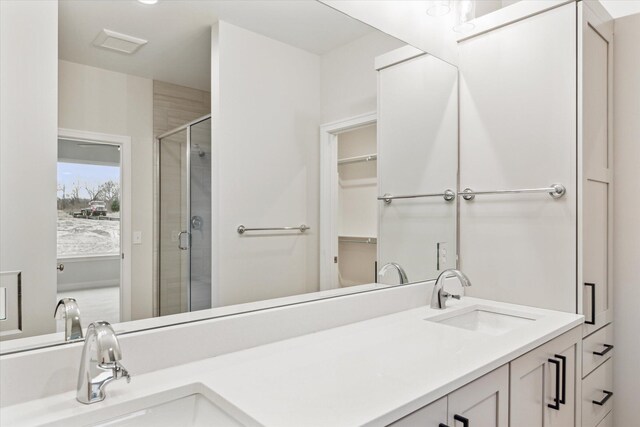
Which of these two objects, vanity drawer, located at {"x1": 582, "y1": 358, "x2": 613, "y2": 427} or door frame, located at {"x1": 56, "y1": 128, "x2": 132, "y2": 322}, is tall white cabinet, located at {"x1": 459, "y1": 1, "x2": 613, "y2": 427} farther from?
door frame, located at {"x1": 56, "y1": 128, "x2": 132, "y2": 322}

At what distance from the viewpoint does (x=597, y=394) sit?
175 cm

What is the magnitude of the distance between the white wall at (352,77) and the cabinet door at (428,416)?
3.49ft

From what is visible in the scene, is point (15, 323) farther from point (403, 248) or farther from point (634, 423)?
point (634, 423)

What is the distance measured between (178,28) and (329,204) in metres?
0.79

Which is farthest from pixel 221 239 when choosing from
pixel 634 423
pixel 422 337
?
pixel 634 423

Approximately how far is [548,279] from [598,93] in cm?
84

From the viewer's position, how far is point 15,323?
0.93 metres

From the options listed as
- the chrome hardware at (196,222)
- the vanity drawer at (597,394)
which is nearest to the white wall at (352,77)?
the chrome hardware at (196,222)

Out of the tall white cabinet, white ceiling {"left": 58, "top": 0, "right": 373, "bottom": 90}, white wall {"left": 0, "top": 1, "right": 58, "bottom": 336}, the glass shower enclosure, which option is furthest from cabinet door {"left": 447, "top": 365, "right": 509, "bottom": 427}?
white ceiling {"left": 58, "top": 0, "right": 373, "bottom": 90}

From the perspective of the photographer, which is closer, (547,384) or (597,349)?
(547,384)

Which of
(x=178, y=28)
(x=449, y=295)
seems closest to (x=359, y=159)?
(x=449, y=295)

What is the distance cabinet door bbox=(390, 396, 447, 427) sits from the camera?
88 centimetres

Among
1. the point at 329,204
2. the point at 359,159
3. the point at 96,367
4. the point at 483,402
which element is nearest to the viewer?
the point at 96,367

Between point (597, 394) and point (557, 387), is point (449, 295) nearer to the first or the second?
point (557, 387)
